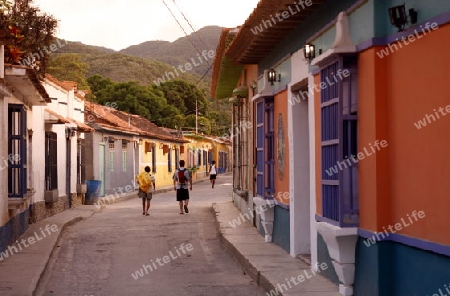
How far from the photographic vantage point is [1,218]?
11.5m

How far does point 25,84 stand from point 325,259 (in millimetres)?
7214

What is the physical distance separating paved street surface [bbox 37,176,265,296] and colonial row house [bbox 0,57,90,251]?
1.13 meters

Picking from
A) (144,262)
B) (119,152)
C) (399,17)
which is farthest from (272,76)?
(119,152)

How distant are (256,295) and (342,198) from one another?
2250 millimetres

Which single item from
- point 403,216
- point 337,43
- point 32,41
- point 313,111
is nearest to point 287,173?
point 313,111

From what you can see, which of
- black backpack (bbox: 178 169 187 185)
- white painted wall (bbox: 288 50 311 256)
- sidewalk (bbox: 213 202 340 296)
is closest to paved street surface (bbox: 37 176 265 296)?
sidewalk (bbox: 213 202 340 296)

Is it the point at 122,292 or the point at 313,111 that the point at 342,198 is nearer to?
the point at 313,111

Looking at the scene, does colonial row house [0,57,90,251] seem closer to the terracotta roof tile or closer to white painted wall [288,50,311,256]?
the terracotta roof tile

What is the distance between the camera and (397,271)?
6180 millimetres

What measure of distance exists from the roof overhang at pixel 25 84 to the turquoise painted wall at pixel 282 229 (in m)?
4.97

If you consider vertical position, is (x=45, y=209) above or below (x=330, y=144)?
below

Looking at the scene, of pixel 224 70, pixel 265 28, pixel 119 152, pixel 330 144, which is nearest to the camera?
pixel 330 144

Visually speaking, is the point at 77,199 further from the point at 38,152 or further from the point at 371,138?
the point at 371,138

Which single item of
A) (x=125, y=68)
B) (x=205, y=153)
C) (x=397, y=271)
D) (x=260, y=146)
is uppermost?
(x=125, y=68)
